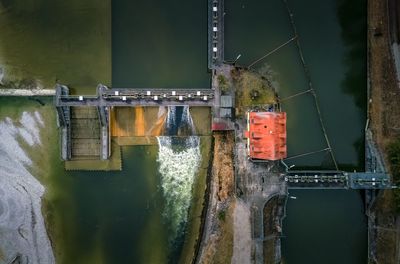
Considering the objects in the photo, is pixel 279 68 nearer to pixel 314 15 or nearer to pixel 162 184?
pixel 314 15

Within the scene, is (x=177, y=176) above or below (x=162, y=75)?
below

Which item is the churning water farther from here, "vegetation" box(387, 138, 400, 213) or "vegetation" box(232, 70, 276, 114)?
"vegetation" box(387, 138, 400, 213)

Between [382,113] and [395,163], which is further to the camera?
[382,113]

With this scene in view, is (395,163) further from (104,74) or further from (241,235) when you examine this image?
(104,74)

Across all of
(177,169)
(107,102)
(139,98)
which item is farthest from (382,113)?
(107,102)

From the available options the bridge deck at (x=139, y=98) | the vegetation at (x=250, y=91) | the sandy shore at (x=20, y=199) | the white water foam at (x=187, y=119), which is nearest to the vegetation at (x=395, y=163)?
the vegetation at (x=250, y=91)

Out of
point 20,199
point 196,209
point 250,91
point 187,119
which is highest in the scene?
point 250,91
